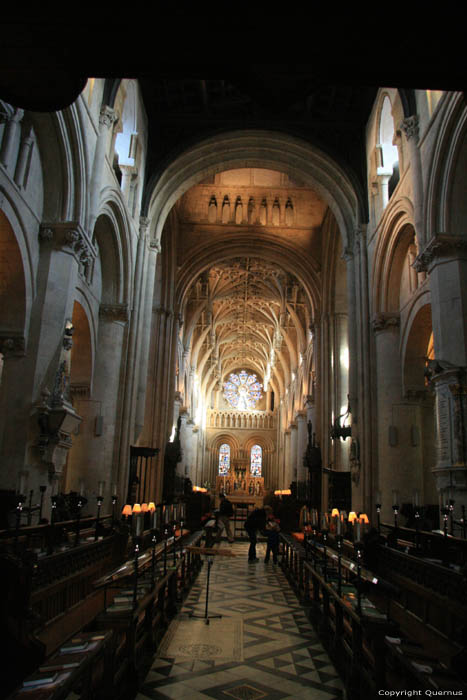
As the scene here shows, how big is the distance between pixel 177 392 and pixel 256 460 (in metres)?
24.3

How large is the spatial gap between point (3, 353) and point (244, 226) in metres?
16.3

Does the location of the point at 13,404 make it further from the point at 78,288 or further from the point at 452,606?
the point at 452,606

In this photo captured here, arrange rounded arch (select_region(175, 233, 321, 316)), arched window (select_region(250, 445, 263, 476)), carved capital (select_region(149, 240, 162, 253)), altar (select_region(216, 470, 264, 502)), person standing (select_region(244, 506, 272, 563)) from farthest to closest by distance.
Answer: arched window (select_region(250, 445, 263, 476)) → altar (select_region(216, 470, 264, 502)) → rounded arch (select_region(175, 233, 321, 316)) → carved capital (select_region(149, 240, 162, 253)) → person standing (select_region(244, 506, 272, 563))

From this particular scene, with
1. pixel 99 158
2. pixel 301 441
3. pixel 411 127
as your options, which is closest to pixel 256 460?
pixel 301 441

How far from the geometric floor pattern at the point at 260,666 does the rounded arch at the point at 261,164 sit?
11.5 metres

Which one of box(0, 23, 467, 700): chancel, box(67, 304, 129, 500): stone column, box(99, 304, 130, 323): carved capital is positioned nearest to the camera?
box(0, 23, 467, 700): chancel

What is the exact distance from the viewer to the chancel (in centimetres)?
432

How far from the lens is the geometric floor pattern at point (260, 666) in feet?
14.5

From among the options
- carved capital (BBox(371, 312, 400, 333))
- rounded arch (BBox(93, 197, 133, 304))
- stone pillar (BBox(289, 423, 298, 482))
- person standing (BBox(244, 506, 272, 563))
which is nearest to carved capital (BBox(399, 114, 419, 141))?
carved capital (BBox(371, 312, 400, 333))

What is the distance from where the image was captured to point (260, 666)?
5.10 meters

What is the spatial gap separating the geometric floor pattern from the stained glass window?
130 feet

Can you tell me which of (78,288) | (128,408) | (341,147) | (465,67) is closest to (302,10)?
(465,67)

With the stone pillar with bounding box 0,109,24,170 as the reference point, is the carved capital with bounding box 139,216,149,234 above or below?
above

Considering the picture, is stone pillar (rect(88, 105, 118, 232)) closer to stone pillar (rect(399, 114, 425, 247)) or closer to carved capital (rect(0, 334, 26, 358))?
carved capital (rect(0, 334, 26, 358))
